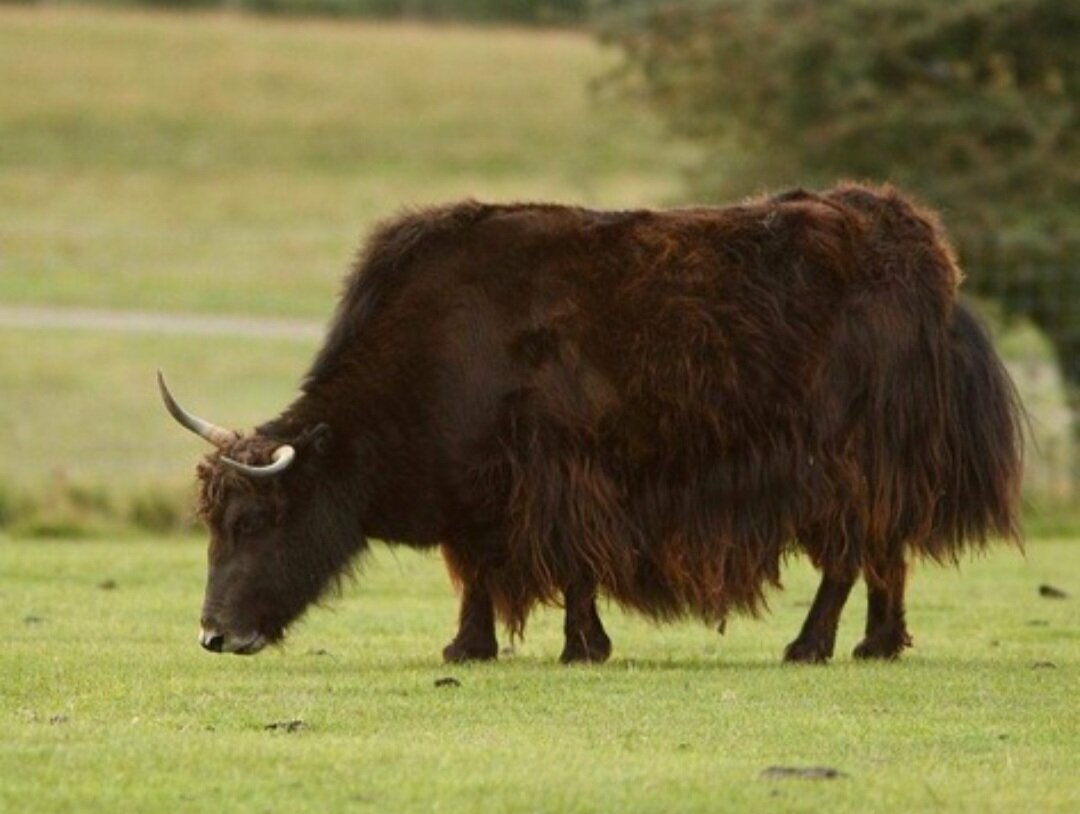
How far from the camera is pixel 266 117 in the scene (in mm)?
62625

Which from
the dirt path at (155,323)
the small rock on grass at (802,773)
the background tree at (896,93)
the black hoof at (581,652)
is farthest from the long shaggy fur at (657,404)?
the dirt path at (155,323)

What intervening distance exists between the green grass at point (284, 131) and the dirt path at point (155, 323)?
10.1 ft

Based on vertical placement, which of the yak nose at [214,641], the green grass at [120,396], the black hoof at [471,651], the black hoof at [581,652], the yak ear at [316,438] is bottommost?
the green grass at [120,396]

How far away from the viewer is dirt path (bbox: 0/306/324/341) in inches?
1248

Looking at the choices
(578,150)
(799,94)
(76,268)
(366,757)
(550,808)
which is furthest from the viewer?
(578,150)

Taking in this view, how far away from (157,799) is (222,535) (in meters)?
4.23

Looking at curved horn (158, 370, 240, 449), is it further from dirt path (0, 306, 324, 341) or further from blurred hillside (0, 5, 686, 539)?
dirt path (0, 306, 324, 341)

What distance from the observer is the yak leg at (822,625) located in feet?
43.5

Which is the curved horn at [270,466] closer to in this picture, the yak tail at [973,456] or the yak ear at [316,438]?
the yak ear at [316,438]

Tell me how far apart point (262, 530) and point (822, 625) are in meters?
2.75

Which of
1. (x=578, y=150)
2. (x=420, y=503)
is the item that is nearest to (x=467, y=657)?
(x=420, y=503)

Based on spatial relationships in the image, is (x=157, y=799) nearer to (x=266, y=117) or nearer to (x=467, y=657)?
(x=467, y=657)

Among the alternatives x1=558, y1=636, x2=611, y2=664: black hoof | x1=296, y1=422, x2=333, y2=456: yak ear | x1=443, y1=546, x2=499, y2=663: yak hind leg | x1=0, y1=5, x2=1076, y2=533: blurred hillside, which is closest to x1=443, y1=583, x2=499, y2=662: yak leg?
x1=443, y1=546, x2=499, y2=663: yak hind leg

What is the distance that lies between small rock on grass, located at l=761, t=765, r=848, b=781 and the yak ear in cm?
413
